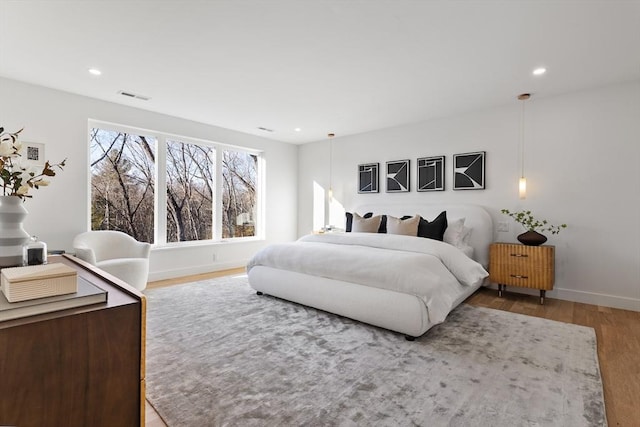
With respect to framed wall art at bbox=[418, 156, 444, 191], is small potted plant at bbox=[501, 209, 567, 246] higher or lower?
lower

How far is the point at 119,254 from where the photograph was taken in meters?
3.90

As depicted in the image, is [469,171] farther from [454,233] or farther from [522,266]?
[522,266]

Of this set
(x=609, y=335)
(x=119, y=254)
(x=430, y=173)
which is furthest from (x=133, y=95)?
(x=609, y=335)

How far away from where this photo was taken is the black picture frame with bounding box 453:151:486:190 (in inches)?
171

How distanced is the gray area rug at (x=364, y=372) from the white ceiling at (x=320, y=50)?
244 cm

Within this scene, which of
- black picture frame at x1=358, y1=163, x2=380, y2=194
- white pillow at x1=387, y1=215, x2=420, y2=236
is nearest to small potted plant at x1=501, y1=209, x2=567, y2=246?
white pillow at x1=387, y1=215, x2=420, y2=236

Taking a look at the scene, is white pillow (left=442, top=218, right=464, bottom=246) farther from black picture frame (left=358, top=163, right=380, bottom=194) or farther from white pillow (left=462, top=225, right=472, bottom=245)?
black picture frame (left=358, top=163, right=380, bottom=194)

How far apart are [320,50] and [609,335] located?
3526 millimetres

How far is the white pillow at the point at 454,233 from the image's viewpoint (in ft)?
12.8

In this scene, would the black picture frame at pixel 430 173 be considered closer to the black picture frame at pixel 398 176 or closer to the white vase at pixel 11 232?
the black picture frame at pixel 398 176

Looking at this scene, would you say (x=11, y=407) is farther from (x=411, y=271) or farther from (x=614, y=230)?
(x=614, y=230)

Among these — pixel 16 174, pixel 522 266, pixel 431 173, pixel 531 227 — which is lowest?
pixel 522 266

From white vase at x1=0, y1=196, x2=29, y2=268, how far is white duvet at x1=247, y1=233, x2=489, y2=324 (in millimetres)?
2260

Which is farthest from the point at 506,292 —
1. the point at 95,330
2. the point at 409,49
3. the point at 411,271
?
the point at 95,330
